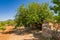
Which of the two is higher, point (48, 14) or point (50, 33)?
point (48, 14)

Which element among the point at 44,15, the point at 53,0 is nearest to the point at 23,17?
the point at 44,15

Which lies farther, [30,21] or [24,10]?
[24,10]

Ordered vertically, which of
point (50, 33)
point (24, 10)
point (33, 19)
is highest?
point (24, 10)

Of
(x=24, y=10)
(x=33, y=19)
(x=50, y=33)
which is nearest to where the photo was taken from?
(x=50, y=33)

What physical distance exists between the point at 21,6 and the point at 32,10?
96.9 inches

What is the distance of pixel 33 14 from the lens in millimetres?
24141

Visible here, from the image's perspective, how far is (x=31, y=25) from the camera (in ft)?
84.5

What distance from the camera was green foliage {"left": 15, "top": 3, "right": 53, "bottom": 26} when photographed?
78.6ft

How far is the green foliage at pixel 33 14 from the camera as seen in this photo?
24.0 metres

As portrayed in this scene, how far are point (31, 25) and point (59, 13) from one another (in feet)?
36.0

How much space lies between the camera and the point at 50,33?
584 inches

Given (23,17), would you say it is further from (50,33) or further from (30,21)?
(50,33)

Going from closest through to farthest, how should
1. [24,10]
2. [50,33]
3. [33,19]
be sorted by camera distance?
[50,33] → [33,19] → [24,10]

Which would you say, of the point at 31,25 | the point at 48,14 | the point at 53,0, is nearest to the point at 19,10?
the point at 31,25
